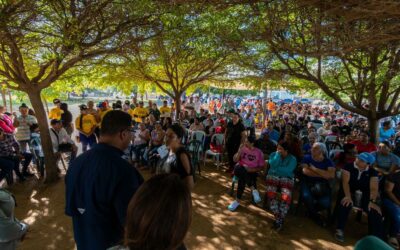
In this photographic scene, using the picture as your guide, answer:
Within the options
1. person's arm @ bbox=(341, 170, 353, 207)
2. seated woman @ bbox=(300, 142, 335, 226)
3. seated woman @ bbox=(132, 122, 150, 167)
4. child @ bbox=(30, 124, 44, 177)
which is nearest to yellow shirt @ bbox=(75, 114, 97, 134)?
child @ bbox=(30, 124, 44, 177)

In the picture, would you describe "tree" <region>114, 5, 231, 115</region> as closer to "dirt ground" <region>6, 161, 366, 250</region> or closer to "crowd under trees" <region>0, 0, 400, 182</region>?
"crowd under trees" <region>0, 0, 400, 182</region>

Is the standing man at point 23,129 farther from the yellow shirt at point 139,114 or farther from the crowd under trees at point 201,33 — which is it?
the yellow shirt at point 139,114

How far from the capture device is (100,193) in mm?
1740

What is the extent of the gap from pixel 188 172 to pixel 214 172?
4.79 metres

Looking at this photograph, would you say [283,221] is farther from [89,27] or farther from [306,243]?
[89,27]

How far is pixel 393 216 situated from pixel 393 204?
0.20 metres

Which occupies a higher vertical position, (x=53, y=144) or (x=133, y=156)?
(x=53, y=144)

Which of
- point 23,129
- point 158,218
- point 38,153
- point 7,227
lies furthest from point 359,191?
point 23,129

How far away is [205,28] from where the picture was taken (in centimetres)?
586

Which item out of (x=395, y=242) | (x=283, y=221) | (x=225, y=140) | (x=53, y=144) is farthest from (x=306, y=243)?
(x=53, y=144)

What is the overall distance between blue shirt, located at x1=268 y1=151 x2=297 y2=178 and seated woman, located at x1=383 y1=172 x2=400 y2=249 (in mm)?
1537

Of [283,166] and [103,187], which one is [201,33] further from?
[103,187]

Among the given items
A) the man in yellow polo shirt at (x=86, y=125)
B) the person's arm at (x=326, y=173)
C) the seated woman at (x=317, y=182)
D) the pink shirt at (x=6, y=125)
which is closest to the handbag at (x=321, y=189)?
the seated woman at (x=317, y=182)

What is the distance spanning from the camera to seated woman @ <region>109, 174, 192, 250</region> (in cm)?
104
